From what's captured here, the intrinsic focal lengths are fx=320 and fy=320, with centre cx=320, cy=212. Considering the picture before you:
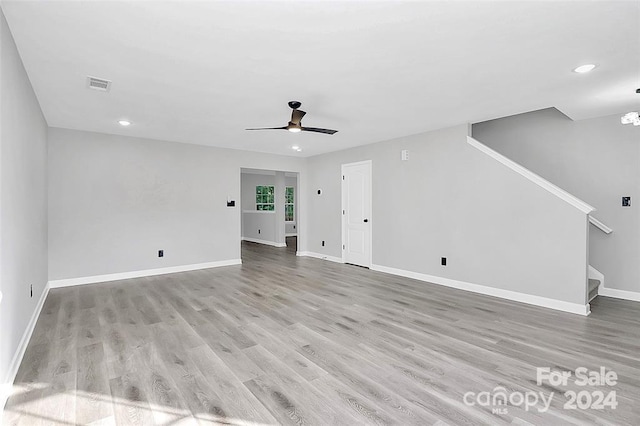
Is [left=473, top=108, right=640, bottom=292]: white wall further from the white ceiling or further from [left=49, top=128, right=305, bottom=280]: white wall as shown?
[left=49, top=128, right=305, bottom=280]: white wall

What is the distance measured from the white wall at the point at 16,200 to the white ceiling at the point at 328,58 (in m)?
0.23

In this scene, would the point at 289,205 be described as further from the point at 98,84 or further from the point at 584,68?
the point at 584,68

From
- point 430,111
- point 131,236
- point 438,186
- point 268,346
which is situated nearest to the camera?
point 268,346

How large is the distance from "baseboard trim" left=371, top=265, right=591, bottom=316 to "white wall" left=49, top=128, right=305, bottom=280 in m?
3.71

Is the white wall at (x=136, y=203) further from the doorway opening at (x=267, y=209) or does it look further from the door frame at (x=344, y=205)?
the doorway opening at (x=267, y=209)

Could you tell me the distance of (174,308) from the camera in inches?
152

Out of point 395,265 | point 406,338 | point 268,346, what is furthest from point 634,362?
point 395,265

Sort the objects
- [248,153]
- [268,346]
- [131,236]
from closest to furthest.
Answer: [268,346] → [131,236] → [248,153]

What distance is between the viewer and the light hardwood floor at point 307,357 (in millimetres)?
1923

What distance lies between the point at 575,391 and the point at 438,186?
3384 mm

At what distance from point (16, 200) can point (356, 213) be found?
16.9 ft

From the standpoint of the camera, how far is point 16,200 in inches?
97.3

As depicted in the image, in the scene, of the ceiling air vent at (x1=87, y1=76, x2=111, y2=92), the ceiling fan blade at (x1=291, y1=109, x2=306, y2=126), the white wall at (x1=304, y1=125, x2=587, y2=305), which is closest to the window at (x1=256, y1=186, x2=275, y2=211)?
the white wall at (x1=304, y1=125, x2=587, y2=305)

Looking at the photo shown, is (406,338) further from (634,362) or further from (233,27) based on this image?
(233,27)
